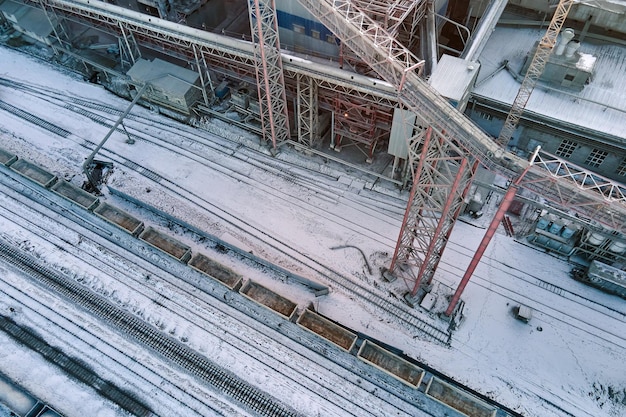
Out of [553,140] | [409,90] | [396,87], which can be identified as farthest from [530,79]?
[409,90]

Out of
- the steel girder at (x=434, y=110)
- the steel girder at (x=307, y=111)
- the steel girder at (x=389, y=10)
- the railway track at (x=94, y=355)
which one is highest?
Answer: the steel girder at (x=389, y=10)

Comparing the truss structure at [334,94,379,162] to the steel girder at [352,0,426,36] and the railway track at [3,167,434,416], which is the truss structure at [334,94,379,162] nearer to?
the steel girder at [352,0,426,36]

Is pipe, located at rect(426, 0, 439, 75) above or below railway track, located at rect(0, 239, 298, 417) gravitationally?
above

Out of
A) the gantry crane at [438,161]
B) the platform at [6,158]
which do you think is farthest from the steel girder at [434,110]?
the platform at [6,158]

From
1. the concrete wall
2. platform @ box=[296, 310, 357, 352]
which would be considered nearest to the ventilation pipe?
the concrete wall

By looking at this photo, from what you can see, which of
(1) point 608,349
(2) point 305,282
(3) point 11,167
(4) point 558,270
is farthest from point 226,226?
(1) point 608,349

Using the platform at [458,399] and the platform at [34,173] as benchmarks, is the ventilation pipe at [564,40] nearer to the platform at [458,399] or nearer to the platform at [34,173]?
the platform at [458,399]

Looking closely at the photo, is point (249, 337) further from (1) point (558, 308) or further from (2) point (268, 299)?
(1) point (558, 308)
